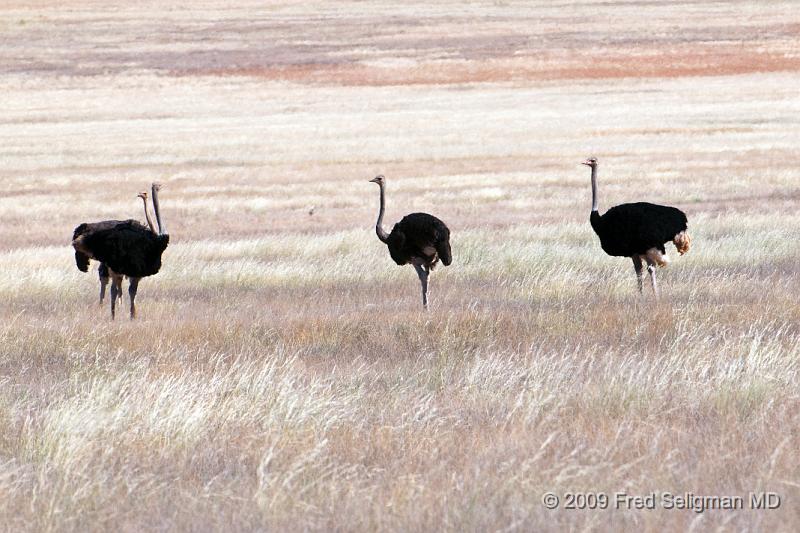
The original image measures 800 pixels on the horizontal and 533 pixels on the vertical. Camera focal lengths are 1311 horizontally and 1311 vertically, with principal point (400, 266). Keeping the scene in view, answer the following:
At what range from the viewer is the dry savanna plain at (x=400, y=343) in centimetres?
507

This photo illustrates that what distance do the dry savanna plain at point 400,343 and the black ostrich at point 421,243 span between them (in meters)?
0.42

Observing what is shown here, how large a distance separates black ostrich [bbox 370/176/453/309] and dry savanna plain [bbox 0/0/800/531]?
42 cm

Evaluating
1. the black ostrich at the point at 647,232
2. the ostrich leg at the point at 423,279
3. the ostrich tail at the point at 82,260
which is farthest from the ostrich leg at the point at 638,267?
the ostrich tail at the point at 82,260

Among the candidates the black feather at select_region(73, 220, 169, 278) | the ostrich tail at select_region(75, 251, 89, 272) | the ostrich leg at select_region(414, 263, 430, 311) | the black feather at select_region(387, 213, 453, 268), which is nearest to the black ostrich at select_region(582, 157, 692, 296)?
the black feather at select_region(387, 213, 453, 268)

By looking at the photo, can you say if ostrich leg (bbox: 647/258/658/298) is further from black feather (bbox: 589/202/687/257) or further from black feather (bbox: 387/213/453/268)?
black feather (bbox: 387/213/453/268)

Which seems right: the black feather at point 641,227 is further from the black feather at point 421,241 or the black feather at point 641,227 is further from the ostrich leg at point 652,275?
the black feather at point 421,241

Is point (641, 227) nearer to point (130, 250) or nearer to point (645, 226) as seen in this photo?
point (645, 226)

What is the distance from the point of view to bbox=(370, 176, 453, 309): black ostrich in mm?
12430

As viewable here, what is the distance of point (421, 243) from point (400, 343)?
3.85m

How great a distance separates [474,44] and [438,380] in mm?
84353

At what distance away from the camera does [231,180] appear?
31.6 meters

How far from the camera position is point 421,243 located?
491 inches
